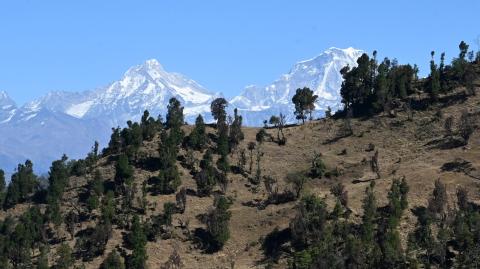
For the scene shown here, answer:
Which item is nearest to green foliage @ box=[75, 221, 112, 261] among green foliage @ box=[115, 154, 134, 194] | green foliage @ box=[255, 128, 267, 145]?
green foliage @ box=[115, 154, 134, 194]

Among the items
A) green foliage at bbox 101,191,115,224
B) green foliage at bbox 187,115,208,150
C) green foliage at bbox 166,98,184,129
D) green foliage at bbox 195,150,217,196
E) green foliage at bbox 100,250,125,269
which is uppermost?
green foliage at bbox 166,98,184,129

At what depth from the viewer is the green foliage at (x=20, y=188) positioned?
146250 mm

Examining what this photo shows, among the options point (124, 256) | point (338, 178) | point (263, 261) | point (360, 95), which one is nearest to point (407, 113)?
point (360, 95)

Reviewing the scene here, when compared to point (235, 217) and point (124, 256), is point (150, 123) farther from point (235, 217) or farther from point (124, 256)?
point (124, 256)

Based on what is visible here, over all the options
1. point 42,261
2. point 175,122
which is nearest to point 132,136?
point 175,122

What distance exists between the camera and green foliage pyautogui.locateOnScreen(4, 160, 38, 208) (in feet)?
480

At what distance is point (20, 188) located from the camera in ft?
486

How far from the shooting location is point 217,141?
160 m

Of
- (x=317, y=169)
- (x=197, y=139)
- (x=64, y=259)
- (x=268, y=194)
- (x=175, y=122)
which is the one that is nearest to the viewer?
(x=64, y=259)

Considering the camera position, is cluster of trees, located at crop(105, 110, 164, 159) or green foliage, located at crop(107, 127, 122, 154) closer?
cluster of trees, located at crop(105, 110, 164, 159)

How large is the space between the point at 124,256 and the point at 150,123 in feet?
170

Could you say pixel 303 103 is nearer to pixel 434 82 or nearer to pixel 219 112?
pixel 219 112

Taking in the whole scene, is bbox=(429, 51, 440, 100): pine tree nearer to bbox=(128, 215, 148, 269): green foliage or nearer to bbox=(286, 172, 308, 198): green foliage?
bbox=(286, 172, 308, 198): green foliage

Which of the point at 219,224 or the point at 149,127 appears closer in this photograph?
the point at 219,224
